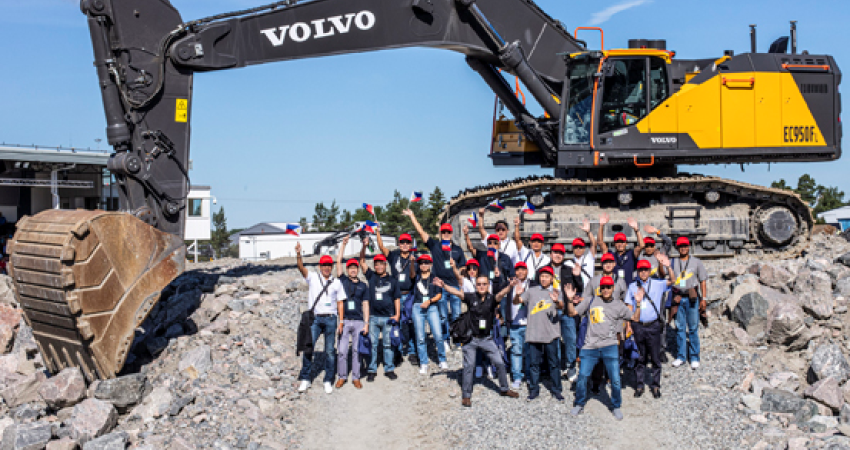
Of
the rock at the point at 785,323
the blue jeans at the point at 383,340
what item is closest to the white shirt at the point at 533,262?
the blue jeans at the point at 383,340

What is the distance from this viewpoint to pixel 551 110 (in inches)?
590

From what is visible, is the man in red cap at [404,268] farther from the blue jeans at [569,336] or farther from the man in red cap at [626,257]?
the man in red cap at [626,257]

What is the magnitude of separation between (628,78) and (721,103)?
6.25 ft

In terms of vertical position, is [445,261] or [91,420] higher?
[445,261]

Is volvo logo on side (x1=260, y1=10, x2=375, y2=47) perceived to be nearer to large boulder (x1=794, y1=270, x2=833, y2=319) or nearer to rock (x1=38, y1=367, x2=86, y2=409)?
rock (x1=38, y1=367, x2=86, y2=409)

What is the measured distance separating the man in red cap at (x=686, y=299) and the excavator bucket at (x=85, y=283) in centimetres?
753

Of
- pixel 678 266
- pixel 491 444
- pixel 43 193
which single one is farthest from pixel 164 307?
pixel 43 193

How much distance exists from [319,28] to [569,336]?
6374 mm

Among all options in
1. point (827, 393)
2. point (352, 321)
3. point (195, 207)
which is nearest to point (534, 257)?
point (352, 321)

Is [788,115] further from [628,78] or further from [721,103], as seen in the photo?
[628,78]

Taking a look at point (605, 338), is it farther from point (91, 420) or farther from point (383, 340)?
point (91, 420)

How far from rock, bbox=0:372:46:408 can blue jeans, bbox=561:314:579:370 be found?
7.48m

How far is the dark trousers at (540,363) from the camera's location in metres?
10.3

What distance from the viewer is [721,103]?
14641mm
